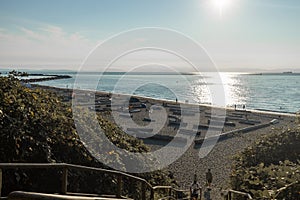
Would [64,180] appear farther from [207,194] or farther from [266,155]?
[207,194]

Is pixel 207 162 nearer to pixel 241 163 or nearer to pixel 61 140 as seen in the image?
pixel 241 163

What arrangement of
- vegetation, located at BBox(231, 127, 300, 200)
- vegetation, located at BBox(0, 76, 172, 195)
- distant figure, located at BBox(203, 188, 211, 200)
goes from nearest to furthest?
vegetation, located at BBox(0, 76, 172, 195) → vegetation, located at BBox(231, 127, 300, 200) → distant figure, located at BBox(203, 188, 211, 200)

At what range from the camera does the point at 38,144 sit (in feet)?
15.2

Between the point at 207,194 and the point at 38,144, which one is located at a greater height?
the point at 38,144

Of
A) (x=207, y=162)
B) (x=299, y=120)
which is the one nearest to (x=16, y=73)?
(x=299, y=120)

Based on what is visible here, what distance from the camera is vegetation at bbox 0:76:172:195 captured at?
4.17 m

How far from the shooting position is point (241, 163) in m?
7.82

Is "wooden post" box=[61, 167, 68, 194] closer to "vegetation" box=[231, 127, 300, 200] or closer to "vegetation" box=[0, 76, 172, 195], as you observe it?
"vegetation" box=[0, 76, 172, 195]

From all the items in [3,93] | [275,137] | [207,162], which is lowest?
[207,162]

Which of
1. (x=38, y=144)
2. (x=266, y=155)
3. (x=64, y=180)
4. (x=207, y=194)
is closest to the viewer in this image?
(x=64, y=180)

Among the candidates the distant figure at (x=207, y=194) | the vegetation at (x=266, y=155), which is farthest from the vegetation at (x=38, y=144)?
the distant figure at (x=207, y=194)

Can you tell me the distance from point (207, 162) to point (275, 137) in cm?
1182

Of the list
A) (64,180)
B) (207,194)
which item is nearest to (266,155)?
(64,180)

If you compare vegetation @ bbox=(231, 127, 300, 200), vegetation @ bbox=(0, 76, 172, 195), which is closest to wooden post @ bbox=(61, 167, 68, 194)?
vegetation @ bbox=(0, 76, 172, 195)
